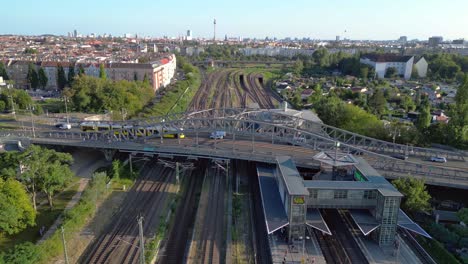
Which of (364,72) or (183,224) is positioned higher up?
(364,72)

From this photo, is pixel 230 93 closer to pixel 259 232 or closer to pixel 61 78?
pixel 61 78

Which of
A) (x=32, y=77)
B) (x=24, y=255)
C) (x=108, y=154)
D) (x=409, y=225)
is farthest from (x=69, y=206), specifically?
(x=32, y=77)

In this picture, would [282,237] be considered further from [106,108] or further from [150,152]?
[106,108]

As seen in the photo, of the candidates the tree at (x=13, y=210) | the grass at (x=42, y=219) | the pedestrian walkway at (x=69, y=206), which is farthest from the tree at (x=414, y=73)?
the tree at (x=13, y=210)

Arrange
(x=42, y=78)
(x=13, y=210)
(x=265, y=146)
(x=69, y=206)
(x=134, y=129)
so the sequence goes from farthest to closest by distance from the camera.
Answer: (x=42, y=78), (x=134, y=129), (x=265, y=146), (x=69, y=206), (x=13, y=210)

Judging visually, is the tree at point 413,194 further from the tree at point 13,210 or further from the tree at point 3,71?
the tree at point 3,71

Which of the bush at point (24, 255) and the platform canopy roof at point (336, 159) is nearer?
the bush at point (24, 255)

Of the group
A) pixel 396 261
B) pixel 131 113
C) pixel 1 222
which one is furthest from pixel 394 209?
pixel 131 113
